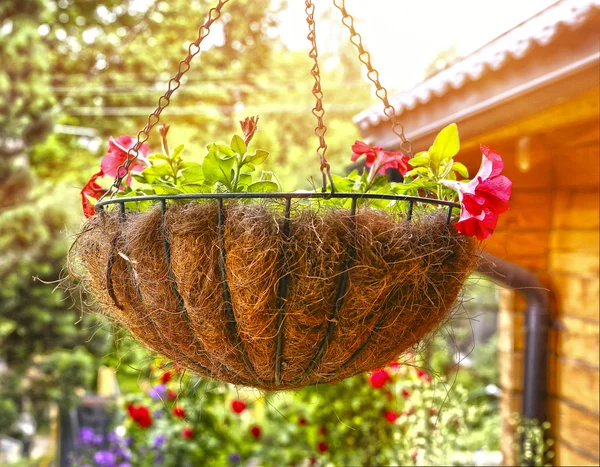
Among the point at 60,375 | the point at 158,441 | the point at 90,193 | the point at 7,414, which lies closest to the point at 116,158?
the point at 90,193

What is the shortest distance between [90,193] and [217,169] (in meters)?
0.32

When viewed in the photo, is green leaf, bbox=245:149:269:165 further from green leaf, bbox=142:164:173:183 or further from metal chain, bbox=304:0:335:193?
green leaf, bbox=142:164:173:183

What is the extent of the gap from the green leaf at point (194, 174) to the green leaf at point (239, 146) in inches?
2.1

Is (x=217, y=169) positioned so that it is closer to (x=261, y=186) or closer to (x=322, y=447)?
(x=261, y=186)

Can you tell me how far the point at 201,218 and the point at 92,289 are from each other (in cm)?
28

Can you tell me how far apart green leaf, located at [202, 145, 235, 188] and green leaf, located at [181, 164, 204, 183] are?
0.03 meters

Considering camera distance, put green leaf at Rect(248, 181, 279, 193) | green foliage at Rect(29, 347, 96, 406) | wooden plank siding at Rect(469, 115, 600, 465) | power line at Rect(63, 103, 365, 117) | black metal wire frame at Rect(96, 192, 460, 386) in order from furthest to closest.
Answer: power line at Rect(63, 103, 365, 117), green foliage at Rect(29, 347, 96, 406), wooden plank siding at Rect(469, 115, 600, 465), green leaf at Rect(248, 181, 279, 193), black metal wire frame at Rect(96, 192, 460, 386)

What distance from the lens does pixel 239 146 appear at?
0.82 metres

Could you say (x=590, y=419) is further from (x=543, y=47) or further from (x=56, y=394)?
(x=56, y=394)

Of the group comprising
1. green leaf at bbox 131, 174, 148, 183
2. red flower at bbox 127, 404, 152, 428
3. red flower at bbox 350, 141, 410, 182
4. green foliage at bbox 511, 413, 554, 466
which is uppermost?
red flower at bbox 350, 141, 410, 182

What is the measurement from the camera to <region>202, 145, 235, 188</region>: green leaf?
2.66 feet

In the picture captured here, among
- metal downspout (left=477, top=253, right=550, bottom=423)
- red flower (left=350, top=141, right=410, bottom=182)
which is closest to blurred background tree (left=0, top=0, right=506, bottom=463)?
metal downspout (left=477, top=253, right=550, bottom=423)

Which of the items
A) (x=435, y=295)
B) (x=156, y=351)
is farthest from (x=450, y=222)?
(x=156, y=351)

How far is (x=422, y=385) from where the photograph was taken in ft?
9.75
